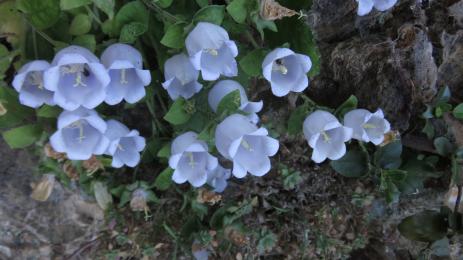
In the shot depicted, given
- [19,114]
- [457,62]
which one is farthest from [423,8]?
[19,114]

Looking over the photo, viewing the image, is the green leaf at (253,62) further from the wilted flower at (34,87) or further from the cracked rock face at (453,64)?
the cracked rock face at (453,64)

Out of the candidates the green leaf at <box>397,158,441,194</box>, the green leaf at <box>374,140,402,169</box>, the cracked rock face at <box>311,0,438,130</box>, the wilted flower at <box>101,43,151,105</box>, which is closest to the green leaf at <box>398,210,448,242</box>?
the green leaf at <box>397,158,441,194</box>

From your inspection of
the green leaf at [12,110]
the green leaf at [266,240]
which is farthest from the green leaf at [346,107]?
the green leaf at [12,110]

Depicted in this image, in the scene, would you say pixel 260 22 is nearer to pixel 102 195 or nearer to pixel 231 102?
pixel 231 102

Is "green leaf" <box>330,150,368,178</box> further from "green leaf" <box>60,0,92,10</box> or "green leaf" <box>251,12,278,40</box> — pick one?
"green leaf" <box>60,0,92,10</box>

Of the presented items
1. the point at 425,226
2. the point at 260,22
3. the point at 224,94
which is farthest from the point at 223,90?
the point at 425,226

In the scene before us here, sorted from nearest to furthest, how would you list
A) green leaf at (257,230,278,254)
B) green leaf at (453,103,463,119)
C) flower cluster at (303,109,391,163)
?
1. flower cluster at (303,109,391,163)
2. green leaf at (453,103,463,119)
3. green leaf at (257,230,278,254)
